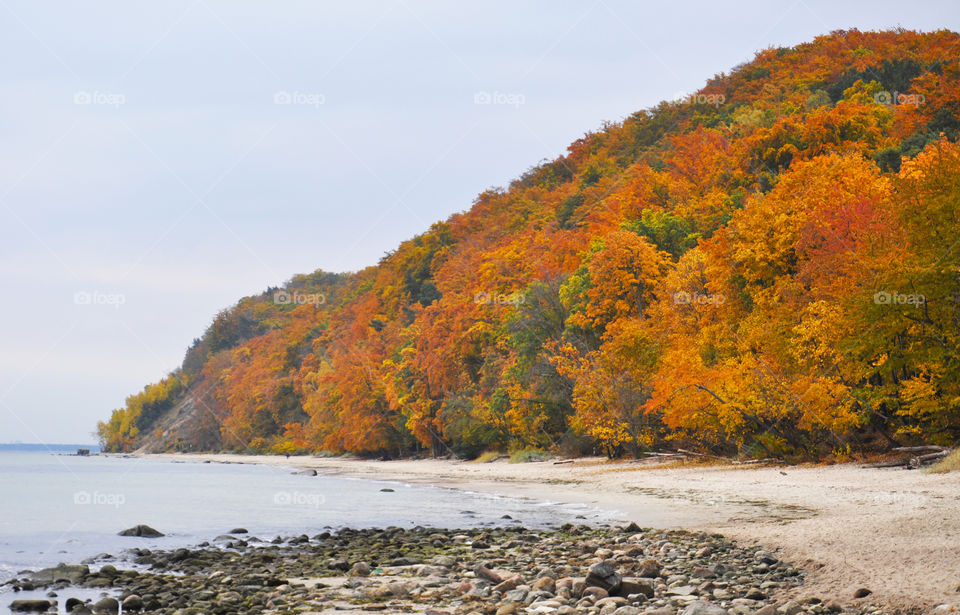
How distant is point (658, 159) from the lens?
248 feet

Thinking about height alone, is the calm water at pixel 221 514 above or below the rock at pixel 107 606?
below

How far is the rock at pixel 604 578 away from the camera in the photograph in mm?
9461

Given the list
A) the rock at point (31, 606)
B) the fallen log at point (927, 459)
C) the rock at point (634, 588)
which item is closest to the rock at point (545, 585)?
the rock at point (634, 588)

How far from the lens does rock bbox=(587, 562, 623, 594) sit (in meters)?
9.46

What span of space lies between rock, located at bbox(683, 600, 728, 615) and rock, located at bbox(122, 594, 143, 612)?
732cm

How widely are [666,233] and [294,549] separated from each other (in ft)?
115

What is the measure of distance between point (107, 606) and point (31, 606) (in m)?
1.46

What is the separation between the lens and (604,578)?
960cm

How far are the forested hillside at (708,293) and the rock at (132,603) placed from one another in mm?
20439

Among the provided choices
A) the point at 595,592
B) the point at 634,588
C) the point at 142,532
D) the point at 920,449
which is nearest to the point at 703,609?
the point at 634,588

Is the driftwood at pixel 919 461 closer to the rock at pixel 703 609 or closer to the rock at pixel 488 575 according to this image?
the rock at pixel 488 575

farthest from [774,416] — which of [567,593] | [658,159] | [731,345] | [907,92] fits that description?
[658,159]

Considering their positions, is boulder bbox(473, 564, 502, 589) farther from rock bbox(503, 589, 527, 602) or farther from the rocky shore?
rock bbox(503, 589, 527, 602)

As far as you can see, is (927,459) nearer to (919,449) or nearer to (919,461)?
(919,461)
